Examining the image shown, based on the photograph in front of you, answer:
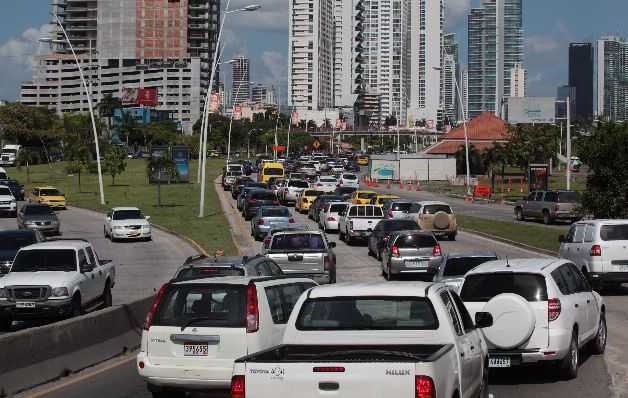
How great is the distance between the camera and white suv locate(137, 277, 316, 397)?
38.8ft

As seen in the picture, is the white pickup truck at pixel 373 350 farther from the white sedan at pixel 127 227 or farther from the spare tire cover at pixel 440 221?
the white sedan at pixel 127 227

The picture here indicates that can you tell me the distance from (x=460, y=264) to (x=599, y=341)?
24.1 ft

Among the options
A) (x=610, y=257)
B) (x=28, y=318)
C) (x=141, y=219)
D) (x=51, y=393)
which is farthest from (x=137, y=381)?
(x=141, y=219)

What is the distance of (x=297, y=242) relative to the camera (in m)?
29.1

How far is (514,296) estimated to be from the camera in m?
13.2

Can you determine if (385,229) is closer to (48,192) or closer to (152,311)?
(152,311)

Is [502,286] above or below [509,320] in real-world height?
above

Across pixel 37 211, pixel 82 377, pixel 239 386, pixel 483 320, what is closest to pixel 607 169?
pixel 37 211

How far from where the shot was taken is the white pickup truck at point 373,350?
791 cm

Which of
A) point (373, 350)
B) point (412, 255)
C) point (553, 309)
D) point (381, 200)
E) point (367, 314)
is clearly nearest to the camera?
point (373, 350)

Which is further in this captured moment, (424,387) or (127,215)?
(127,215)

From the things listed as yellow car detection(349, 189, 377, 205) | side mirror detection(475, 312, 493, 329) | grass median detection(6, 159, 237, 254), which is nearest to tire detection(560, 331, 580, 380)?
side mirror detection(475, 312, 493, 329)

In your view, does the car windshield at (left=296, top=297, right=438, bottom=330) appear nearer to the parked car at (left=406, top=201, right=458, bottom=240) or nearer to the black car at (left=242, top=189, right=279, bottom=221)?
the parked car at (left=406, top=201, right=458, bottom=240)

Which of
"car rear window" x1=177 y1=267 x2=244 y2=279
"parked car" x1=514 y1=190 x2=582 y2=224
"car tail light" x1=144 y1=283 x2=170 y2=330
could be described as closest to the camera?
"car tail light" x1=144 y1=283 x2=170 y2=330
